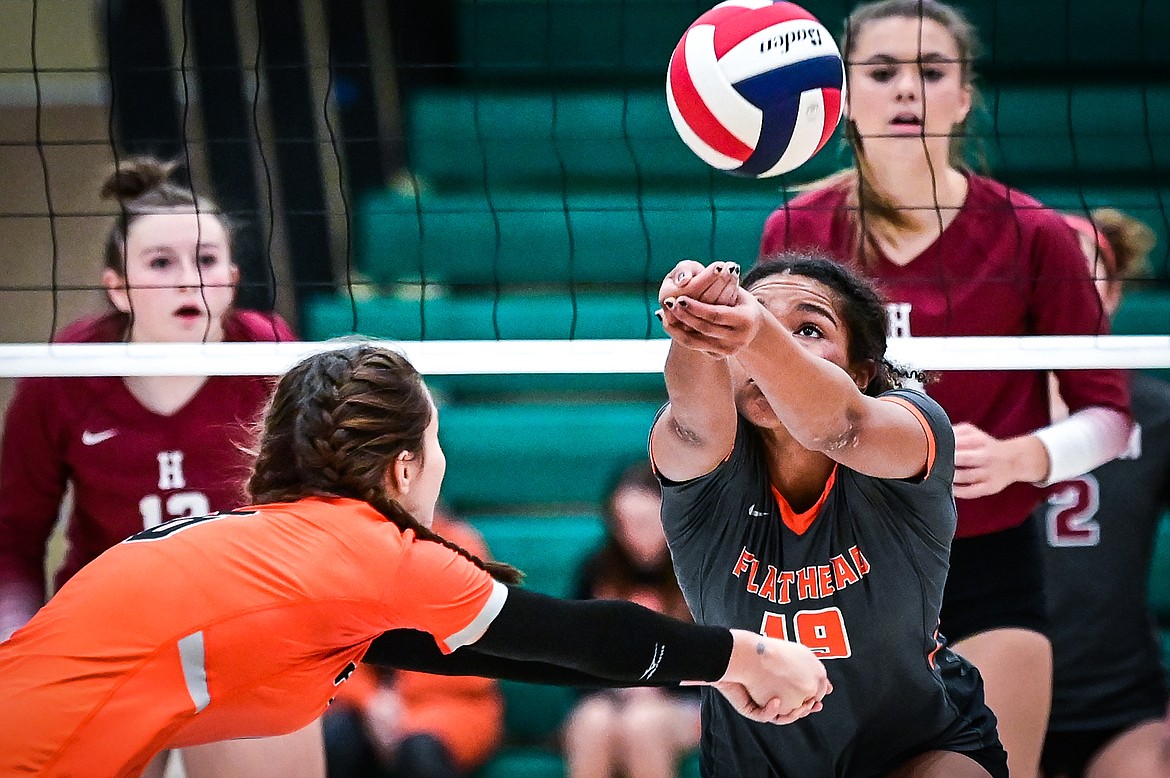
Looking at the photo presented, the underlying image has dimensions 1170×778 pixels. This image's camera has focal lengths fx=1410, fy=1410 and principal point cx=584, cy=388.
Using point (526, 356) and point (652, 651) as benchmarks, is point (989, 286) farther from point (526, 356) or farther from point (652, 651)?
point (652, 651)

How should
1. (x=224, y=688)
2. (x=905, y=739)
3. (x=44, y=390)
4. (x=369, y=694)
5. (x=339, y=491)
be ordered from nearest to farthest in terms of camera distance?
1. (x=224, y=688)
2. (x=339, y=491)
3. (x=905, y=739)
4. (x=44, y=390)
5. (x=369, y=694)

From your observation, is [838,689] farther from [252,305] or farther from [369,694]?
[252,305]

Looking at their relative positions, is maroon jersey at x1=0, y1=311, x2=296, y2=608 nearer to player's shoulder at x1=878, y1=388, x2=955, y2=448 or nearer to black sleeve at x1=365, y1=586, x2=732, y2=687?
black sleeve at x1=365, y1=586, x2=732, y2=687

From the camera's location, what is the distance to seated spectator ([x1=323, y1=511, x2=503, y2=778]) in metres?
3.62

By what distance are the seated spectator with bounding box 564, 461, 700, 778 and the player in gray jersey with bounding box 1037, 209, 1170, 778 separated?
3.27 feet

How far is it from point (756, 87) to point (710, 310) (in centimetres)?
99

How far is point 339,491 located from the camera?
6.63 ft

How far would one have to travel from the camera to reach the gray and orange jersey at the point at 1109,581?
148 inches

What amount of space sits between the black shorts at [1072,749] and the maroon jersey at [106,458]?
7.22 ft

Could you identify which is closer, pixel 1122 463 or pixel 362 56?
pixel 1122 463

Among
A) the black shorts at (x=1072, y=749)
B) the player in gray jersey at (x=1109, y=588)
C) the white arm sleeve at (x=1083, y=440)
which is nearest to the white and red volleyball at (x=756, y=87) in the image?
the white arm sleeve at (x=1083, y=440)

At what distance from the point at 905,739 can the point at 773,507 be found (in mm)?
407

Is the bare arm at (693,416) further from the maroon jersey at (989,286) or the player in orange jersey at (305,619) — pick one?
the maroon jersey at (989,286)

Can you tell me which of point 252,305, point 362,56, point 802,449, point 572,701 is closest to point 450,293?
point 252,305
